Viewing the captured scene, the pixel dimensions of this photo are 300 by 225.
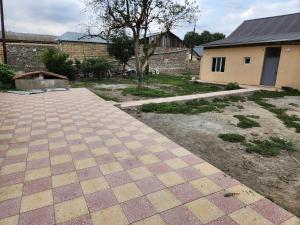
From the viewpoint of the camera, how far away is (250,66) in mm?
12672

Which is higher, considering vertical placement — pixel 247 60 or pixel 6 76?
pixel 247 60

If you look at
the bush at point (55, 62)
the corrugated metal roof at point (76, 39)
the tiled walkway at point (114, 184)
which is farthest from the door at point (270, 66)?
the corrugated metal roof at point (76, 39)

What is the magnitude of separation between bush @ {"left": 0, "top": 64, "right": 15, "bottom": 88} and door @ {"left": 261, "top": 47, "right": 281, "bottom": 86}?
41.8 ft

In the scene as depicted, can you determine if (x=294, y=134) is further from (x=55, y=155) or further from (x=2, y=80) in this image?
(x=2, y=80)

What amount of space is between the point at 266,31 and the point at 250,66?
10.9ft

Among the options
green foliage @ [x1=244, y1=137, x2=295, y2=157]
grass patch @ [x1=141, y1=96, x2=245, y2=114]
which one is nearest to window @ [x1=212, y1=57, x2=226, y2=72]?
grass patch @ [x1=141, y1=96, x2=245, y2=114]

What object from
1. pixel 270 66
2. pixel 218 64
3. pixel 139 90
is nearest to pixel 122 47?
pixel 218 64

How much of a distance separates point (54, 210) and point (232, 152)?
283 cm

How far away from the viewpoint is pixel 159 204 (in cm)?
227

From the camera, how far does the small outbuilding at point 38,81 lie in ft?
32.5

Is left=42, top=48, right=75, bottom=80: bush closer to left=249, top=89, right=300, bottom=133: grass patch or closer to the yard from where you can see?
the yard

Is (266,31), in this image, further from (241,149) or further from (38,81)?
(38,81)

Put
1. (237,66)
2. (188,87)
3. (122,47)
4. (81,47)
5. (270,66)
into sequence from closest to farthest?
(270,66) < (188,87) < (237,66) < (122,47) < (81,47)

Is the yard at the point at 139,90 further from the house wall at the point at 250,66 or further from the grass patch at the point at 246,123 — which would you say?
the grass patch at the point at 246,123
